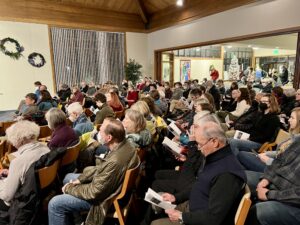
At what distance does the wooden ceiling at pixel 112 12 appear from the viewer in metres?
7.89

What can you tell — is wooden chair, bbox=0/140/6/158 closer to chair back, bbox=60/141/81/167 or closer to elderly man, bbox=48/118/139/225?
chair back, bbox=60/141/81/167

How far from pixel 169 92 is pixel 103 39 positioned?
4.19 meters

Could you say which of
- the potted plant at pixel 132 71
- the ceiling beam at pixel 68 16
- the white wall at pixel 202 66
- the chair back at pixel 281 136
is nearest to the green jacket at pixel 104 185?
the chair back at pixel 281 136

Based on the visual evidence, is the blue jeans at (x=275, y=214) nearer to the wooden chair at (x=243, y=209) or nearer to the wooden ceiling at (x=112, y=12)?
the wooden chair at (x=243, y=209)

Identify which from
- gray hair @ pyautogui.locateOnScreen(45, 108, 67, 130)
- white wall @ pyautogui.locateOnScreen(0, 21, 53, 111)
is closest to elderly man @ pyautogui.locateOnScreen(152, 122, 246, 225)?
gray hair @ pyautogui.locateOnScreen(45, 108, 67, 130)

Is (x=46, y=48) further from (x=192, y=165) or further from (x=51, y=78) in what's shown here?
(x=192, y=165)

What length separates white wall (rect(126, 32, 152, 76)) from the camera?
1053 cm

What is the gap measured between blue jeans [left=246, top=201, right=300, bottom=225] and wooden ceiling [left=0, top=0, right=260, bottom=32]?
20.6 feet

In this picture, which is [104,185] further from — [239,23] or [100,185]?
[239,23]

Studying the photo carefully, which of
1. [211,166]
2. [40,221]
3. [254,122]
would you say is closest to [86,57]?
[254,122]

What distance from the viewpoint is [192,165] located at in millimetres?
2127

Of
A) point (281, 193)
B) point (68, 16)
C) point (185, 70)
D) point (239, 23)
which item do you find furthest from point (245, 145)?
point (185, 70)

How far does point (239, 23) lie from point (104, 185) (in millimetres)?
6585

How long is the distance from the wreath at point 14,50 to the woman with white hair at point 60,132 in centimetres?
688
